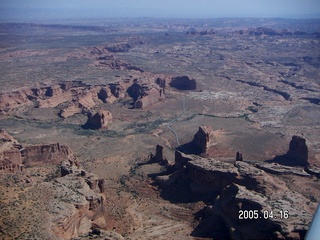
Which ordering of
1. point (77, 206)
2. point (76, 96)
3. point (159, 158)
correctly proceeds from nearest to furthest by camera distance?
point (77, 206) → point (159, 158) → point (76, 96)

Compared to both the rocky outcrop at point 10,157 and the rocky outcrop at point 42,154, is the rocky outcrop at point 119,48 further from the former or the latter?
the rocky outcrop at point 42,154

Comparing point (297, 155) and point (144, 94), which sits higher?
point (144, 94)

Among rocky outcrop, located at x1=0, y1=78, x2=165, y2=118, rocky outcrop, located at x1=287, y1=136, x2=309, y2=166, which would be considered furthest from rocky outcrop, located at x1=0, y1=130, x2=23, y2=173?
rocky outcrop, located at x1=287, y1=136, x2=309, y2=166

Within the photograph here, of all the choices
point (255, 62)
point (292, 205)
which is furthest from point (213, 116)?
point (255, 62)

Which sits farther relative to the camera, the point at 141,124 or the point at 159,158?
the point at 141,124

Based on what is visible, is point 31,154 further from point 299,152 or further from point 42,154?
point 299,152

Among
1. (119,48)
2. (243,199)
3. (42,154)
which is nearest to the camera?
(243,199)

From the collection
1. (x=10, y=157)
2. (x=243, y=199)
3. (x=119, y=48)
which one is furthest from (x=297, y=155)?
(x=119, y=48)

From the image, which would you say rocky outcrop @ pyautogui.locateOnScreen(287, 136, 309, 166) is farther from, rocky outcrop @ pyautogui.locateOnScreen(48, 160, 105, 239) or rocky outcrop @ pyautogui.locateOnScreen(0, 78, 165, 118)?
rocky outcrop @ pyautogui.locateOnScreen(0, 78, 165, 118)

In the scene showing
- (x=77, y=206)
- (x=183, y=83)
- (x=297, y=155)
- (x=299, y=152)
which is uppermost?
(x=77, y=206)
